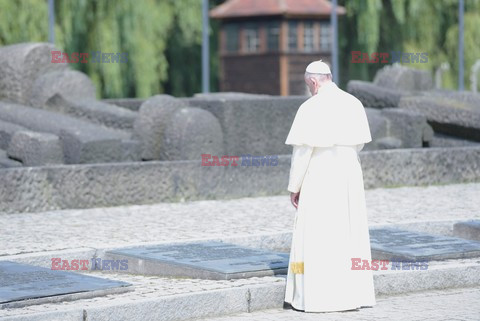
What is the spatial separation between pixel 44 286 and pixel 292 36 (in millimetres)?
21446

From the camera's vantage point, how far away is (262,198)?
14.3 metres

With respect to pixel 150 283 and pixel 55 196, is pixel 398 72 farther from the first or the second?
pixel 150 283

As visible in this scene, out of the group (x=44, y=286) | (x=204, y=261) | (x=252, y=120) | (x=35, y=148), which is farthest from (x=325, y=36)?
(x=44, y=286)

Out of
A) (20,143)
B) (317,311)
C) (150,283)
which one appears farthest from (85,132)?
(317,311)

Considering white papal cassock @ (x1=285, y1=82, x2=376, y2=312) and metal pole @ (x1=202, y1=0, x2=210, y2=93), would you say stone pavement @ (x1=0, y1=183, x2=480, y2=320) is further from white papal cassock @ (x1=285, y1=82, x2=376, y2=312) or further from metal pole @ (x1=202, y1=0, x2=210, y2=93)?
metal pole @ (x1=202, y1=0, x2=210, y2=93)

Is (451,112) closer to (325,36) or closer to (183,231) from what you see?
(183,231)

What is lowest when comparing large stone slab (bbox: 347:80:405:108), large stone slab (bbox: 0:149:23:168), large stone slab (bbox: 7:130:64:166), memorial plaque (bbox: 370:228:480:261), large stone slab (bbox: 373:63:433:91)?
memorial plaque (bbox: 370:228:480:261)

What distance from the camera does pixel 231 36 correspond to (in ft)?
97.6

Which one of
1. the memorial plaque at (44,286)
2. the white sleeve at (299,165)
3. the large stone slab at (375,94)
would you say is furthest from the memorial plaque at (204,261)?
the large stone slab at (375,94)

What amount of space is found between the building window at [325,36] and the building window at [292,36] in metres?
0.72

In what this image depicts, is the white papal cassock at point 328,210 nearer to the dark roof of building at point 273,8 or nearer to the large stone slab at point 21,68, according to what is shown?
the large stone slab at point 21,68

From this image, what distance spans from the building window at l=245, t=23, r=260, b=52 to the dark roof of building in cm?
31

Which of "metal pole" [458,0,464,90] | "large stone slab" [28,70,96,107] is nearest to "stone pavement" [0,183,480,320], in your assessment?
"large stone slab" [28,70,96,107]

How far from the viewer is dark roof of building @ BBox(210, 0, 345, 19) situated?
94.4ft
